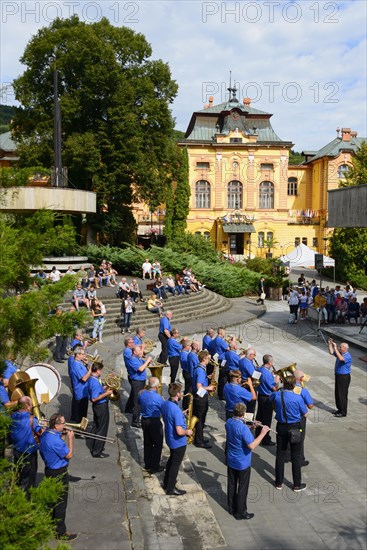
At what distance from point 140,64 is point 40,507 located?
3626 cm

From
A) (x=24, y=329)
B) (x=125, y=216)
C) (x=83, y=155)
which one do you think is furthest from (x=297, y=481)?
(x=125, y=216)

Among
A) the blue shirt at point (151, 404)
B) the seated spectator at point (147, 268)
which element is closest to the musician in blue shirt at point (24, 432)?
the blue shirt at point (151, 404)

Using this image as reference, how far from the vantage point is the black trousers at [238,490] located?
715 centimetres

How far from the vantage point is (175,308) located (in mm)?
23578

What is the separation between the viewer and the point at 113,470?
8.43 m

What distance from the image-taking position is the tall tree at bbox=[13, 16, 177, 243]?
3325 cm

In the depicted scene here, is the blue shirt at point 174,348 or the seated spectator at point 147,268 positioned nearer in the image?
the blue shirt at point 174,348

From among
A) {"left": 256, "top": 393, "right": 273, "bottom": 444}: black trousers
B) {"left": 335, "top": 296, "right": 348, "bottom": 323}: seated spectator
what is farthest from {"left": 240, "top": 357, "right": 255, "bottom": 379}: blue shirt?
{"left": 335, "top": 296, "right": 348, "bottom": 323}: seated spectator

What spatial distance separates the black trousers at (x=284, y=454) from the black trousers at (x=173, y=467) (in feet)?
4.89

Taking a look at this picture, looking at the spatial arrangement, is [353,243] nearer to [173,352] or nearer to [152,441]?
[173,352]

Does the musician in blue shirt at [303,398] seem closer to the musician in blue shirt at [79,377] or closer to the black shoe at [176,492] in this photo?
the black shoe at [176,492]

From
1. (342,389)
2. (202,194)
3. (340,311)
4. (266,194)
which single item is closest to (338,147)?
(266,194)

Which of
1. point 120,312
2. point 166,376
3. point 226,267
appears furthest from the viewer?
point 226,267

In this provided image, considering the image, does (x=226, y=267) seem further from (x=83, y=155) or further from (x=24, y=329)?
(x=24, y=329)
